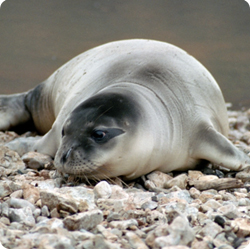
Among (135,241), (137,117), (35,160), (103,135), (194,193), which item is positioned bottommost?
(35,160)

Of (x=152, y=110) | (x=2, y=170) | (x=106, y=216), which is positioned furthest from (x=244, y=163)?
(x=2, y=170)

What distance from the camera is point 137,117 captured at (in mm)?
2848

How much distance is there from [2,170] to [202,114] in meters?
1.66

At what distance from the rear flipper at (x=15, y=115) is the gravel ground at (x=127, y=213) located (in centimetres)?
226

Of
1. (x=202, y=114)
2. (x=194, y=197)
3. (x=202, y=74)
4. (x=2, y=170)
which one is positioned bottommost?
(x=2, y=170)

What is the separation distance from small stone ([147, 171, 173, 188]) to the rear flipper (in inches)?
108

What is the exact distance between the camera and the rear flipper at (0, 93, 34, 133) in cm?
518

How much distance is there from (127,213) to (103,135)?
733 mm

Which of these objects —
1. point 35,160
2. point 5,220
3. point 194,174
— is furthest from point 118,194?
point 35,160

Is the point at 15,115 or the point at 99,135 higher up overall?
the point at 99,135

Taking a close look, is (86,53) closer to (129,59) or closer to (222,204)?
(129,59)

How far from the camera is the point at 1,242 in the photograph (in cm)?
168

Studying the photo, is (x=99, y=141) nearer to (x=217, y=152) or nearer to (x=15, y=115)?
(x=217, y=152)

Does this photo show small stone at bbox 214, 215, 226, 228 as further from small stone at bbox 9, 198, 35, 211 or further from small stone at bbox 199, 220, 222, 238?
small stone at bbox 9, 198, 35, 211
